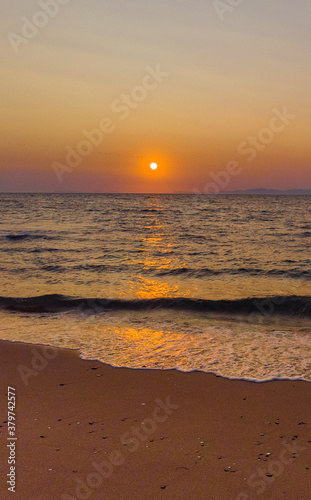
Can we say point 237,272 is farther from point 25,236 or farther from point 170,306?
point 25,236

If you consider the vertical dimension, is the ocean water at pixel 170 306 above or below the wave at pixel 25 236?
above

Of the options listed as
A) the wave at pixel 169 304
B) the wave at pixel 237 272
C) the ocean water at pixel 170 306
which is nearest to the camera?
the ocean water at pixel 170 306

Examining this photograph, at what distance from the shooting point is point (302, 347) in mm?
8156

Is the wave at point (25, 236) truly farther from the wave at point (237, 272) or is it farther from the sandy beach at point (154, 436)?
the sandy beach at point (154, 436)

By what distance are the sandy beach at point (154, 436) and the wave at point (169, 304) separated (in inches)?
195

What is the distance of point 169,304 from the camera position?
39.7 feet

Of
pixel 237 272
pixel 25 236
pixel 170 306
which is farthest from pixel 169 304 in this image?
pixel 25 236

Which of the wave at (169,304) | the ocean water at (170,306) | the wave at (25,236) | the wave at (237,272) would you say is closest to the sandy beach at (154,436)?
the ocean water at (170,306)

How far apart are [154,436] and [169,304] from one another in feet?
24.2

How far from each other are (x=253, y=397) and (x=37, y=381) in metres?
3.45

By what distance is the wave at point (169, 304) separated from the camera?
11.5 metres

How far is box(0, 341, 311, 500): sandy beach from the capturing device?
3.91 metres

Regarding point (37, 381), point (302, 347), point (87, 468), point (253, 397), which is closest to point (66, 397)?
point (37, 381)

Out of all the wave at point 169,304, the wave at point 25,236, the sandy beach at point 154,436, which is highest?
the sandy beach at point 154,436
